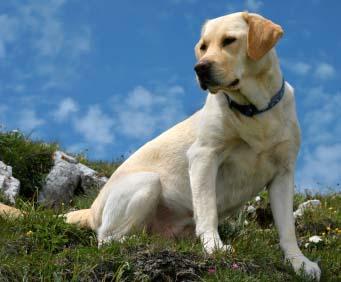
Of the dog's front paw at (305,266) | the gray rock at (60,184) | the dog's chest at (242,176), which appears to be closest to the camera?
the dog's front paw at (305,266)

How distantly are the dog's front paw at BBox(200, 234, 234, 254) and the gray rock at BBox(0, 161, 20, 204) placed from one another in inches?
158

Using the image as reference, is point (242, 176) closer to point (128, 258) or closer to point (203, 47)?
point (203, 47)

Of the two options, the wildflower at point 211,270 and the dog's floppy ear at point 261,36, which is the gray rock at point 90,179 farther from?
the wildflower at point 211,270

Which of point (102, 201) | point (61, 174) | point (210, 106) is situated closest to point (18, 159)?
point (61, 174)

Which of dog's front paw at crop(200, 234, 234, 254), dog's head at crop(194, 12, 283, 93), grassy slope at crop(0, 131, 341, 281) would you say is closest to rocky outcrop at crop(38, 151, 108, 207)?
grassy slope at crop(0, 131, 341, 281)

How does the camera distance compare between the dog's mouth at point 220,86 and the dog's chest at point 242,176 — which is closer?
the dog's mouth at point 220,86

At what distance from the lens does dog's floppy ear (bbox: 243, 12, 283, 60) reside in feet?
19.0

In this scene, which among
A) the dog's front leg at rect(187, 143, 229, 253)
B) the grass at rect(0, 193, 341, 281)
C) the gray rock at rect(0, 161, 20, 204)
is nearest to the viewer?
the grass at rect(0, 193, 341, 281)

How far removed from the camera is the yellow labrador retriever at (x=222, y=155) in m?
5.83

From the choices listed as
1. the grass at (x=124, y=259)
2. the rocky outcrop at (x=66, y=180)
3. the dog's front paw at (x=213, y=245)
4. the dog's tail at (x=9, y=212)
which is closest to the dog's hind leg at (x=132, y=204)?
the grass at (x=124, y=259)

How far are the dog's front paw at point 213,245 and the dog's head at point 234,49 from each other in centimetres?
117

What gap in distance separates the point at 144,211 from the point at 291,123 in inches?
59.4

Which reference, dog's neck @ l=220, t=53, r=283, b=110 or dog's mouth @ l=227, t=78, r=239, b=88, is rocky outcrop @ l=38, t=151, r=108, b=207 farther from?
dog's mouth @ l=227, t=78, r=239, b=88

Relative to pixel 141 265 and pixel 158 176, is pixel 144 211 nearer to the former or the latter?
pixel 158 176
